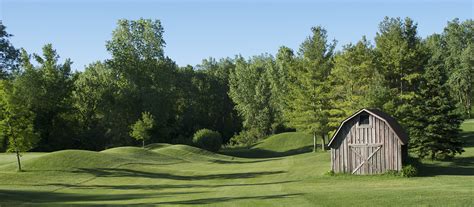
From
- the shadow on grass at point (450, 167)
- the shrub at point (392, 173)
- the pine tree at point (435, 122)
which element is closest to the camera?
the shrub at point (392, 173)

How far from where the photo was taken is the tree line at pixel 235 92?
3956 cm

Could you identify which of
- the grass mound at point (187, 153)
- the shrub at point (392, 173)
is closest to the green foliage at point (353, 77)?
the shrub at point (392, 173)

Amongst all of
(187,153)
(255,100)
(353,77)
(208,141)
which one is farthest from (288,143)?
(353,77)

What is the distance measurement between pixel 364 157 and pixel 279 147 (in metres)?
38.1

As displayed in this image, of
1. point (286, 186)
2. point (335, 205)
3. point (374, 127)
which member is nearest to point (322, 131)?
point (374, 127)

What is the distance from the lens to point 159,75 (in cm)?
8250

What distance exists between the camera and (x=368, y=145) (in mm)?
34969

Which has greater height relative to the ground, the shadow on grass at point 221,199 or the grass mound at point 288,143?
the grass mound at point 288,143

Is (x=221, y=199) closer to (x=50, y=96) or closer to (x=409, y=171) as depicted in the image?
(x=409, y=171)

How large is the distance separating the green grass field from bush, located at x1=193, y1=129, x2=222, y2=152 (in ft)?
50.5

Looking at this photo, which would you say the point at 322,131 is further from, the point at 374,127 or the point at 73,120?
the point at 73,120

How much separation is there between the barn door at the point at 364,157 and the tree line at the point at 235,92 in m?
7.03

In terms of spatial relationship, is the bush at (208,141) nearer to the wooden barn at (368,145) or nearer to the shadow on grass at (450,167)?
the wooden barn at (368,145)

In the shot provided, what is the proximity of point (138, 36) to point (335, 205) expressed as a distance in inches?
2705
